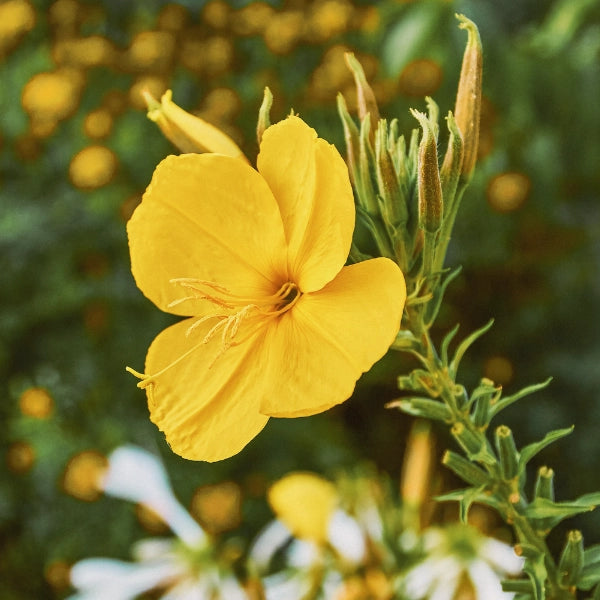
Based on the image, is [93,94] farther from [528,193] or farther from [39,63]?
[528,193]

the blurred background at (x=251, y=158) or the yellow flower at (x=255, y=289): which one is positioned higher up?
the yellow flower at (x=255, y=289)

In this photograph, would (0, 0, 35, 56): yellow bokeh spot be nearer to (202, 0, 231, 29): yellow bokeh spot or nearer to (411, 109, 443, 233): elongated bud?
(202, 0, 231, 29): yellow bokeh spot

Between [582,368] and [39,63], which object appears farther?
[39,63]

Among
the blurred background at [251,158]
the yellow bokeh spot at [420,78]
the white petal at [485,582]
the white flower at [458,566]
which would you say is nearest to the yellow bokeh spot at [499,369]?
the blurred background at [251,158]

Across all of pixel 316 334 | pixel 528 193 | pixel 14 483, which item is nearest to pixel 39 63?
pixel 14 483

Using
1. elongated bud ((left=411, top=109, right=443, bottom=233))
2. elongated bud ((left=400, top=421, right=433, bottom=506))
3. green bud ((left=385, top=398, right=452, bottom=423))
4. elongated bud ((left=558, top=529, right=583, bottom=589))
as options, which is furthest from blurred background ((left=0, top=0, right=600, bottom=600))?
elongated bud ((left=411, top=109, right=443, bottom=233))

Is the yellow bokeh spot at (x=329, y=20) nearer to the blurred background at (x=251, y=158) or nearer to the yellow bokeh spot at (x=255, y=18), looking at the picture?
the blurred background at (x=251, y=158)

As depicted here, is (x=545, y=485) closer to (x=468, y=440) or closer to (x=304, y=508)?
(x=468, y=440)
